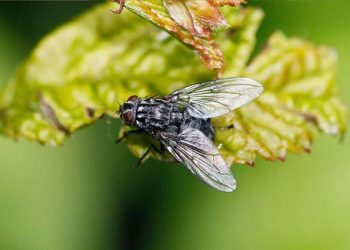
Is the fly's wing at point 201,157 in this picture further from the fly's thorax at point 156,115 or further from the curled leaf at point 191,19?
the curled leaf at point 191,19

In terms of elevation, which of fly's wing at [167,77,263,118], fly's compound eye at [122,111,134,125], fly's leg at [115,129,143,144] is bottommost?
fly's leg at [115,129,143,144]

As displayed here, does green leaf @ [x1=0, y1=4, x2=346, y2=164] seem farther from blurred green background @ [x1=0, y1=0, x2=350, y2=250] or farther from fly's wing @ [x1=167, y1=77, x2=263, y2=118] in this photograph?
blurred green background @ [x1=0, y1=0, x2=350, y2=250]

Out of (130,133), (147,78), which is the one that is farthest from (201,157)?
(147,78)

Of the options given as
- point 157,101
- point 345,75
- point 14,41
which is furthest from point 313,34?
point 14,41

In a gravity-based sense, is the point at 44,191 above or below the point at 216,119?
below

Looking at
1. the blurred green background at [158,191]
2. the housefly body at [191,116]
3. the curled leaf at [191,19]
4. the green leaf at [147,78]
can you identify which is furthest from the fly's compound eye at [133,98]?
the blurred green background at [158,191]

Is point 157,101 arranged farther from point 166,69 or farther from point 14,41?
point 14,41

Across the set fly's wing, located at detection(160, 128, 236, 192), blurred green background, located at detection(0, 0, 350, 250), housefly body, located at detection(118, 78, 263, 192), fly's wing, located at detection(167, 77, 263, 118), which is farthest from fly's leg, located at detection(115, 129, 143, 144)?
blurred green background, located at detection(0, 0, 350, 250)
